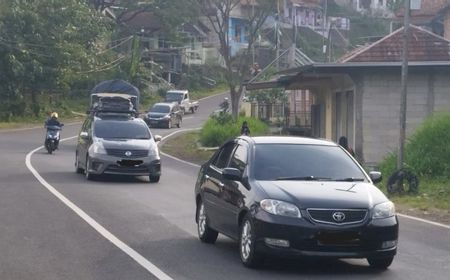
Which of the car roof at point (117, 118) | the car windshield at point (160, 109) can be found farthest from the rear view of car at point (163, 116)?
the car roof at point (117, 118)

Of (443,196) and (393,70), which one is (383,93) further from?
(443,196)

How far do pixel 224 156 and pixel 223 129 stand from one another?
1270 inches

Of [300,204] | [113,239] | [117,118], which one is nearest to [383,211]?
[300,204]

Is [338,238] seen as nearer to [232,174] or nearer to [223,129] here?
[232,174]

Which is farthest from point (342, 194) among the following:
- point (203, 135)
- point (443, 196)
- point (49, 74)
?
point (49, 74)

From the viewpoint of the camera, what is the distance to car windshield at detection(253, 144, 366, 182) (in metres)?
12.4

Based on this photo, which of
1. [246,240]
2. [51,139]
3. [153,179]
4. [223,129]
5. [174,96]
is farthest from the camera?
[174,96]

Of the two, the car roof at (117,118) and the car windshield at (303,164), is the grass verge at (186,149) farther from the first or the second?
the car windshield at (303,164)

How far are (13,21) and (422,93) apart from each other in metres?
35.8

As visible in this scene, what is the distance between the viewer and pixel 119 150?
83.7ft

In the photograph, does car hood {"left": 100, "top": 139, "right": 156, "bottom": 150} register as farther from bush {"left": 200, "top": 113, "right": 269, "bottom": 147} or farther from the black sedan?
bush {"left": 200, "top": 113, "right": 269, "bottom": 147}

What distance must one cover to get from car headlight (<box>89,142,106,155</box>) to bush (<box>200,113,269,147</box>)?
750 inches

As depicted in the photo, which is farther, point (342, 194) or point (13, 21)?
point (13, 21)

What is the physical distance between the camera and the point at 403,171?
2266cm
